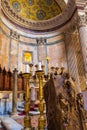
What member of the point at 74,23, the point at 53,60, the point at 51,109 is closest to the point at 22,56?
the point at 53,60

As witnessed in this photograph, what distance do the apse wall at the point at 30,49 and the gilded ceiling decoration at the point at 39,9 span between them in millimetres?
2402

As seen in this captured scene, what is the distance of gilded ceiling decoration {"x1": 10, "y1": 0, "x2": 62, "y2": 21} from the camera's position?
46.5 feet

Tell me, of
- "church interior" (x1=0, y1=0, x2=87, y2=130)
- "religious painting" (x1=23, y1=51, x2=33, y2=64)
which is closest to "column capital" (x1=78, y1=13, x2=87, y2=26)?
"church interior" (x1=0, y1=0, x2=87, y2=130)

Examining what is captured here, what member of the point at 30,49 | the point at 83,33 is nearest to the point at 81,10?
the point at 83,33

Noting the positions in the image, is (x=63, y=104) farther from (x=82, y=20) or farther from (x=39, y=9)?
(x=39, y=9)

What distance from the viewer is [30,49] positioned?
1316 centimetres

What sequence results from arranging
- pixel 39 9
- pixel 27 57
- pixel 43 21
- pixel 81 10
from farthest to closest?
1. pixel 39 9
2. pixel 43 21
3. pixel 27 57
4. pixel 81 10

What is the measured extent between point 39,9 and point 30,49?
4.74 metres

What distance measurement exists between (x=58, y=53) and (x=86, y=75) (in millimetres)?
4260

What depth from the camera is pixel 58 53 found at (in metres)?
13.0

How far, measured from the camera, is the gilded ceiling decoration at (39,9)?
14.2 m

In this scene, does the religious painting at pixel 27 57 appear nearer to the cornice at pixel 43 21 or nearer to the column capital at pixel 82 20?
the cornice at pixel 43 21

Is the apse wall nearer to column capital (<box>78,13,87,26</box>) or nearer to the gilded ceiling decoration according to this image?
the gilded ceiling decoration

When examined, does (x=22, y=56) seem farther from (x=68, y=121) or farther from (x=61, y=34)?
(x=68, y=121)
